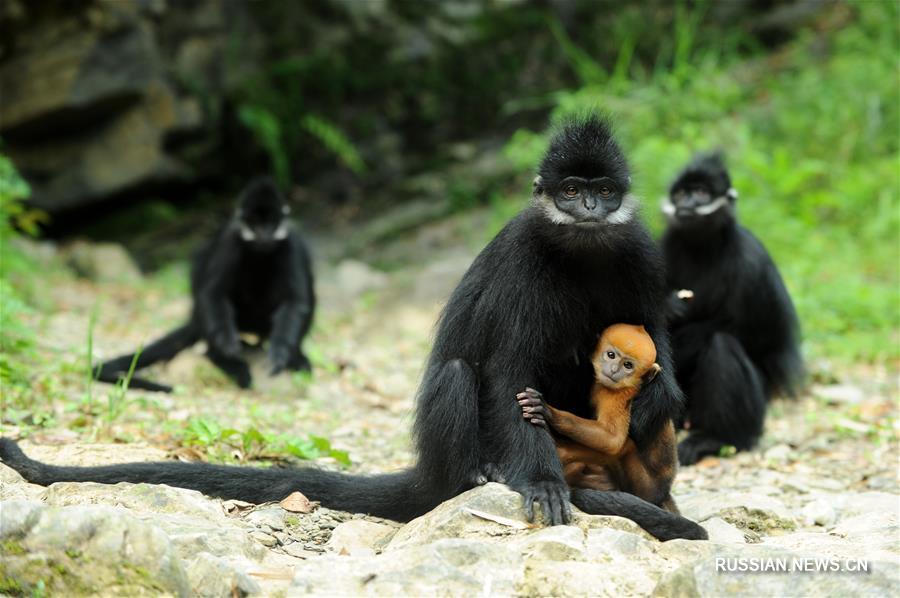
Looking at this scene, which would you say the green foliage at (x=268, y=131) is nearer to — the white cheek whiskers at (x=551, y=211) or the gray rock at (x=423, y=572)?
the white cheek whiskers at (x=551, y=211)

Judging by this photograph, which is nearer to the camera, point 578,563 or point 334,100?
point 578,563

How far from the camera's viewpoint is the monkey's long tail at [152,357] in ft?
18.3

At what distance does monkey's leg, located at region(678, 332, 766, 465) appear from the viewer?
17.7ft

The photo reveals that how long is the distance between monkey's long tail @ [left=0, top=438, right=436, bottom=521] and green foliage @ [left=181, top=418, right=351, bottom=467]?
498mm

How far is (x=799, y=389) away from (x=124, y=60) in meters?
7.79

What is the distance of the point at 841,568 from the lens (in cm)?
263

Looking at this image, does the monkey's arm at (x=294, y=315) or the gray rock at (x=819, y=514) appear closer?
the gray rock at (x=819, y=514)

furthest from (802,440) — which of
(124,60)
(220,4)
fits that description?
(220,4)

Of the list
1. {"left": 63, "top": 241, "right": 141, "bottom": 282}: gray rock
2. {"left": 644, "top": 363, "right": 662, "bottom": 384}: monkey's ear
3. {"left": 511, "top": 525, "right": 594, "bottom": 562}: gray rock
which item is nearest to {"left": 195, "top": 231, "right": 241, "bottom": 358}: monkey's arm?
{"left": 63, "top": 241, "right": 141, "bottom": 282}: gray rock

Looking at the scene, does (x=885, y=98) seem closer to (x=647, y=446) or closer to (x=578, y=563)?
(x=647, y=446)

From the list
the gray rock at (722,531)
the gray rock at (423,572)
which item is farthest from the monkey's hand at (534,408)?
the gray rock at (722,531)

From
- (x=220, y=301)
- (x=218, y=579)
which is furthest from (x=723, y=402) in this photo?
(x=220, y=301)

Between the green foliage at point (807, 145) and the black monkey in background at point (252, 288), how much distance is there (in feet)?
7.41

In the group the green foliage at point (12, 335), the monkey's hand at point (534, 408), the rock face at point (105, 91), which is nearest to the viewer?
the monkey's hand at point (534, 408)
